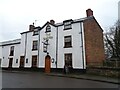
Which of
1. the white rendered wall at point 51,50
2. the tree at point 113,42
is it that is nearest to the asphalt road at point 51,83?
the white rendered wall at point 51,50

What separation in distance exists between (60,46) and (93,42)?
A: 16.5 ft

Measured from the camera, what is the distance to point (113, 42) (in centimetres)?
3688

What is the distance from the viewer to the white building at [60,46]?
22.4 metres

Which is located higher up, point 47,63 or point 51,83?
point 47,63

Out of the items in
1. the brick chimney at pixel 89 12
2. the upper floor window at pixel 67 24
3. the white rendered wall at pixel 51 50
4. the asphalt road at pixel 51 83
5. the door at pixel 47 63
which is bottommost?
the asphalt road at pixel 51 83

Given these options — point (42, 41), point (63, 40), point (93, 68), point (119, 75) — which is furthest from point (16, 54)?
point (119, 75)

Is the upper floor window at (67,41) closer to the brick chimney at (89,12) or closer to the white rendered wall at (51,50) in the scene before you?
the white rendered wall at (51,50)

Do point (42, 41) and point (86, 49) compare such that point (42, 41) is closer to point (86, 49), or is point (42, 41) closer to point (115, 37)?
point (86, 49)

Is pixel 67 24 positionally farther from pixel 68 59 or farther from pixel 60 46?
pixel 68 59

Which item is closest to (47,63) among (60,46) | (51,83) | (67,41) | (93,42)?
(60,46)

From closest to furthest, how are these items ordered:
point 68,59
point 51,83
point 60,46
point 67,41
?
point 51,83 → point 68,59 → point 67,41 → point 60,46

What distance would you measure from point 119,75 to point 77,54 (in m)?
6.63

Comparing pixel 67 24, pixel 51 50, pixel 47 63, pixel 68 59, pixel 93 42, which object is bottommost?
pixel 47 63

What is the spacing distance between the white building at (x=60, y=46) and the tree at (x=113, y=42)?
32.1 ft
